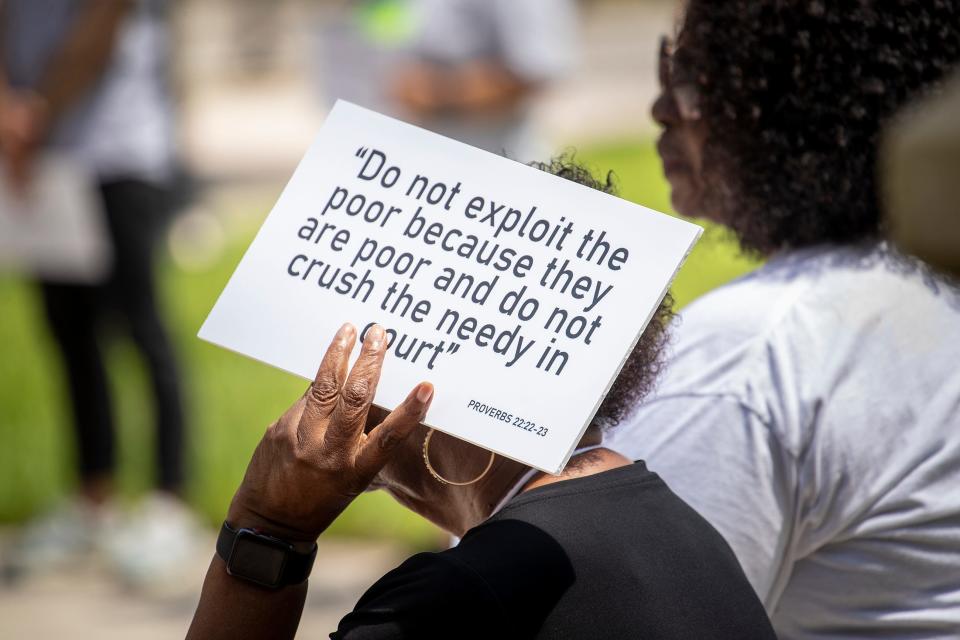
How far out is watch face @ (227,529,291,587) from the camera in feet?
5.41

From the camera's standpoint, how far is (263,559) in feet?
5.43

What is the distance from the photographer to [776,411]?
1908 millimetres

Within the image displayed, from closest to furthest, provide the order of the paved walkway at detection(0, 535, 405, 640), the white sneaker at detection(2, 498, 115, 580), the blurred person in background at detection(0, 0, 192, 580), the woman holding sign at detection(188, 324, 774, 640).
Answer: the woman holding sign at detection(188, 324, 774, 640)
the paved walkway at detection(0, 535, 405, 640)
the blurred person in background at detection(0, 0, 192, 580)
the white sneaker at detection(2, 498, 115, 580)

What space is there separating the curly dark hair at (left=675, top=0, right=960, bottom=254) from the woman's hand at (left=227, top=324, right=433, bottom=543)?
2.74 feet

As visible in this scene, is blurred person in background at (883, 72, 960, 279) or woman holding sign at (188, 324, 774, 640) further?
woman holding sign at (188, 324, 774, 640)

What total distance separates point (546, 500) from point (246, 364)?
4796 millimetres

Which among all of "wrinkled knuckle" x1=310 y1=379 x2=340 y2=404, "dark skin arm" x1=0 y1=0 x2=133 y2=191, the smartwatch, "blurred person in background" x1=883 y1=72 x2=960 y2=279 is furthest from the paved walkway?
"blurred person in background" x1=883 y1=72 x2=960 y2=279

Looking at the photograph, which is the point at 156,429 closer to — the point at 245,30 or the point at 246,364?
the point at 246,364

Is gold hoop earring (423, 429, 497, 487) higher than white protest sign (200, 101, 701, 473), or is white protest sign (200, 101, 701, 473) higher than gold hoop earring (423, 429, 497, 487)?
white protest sign (200, 101, 701, 473)

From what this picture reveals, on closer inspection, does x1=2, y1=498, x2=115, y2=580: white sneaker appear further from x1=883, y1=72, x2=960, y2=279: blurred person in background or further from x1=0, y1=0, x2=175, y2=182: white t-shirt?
x1=883, y1=72, x2=960, y2=279: blurred person in background

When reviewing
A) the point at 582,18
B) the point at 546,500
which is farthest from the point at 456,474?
the point at 582,18

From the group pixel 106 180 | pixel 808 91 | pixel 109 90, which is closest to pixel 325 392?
pixel 808 91

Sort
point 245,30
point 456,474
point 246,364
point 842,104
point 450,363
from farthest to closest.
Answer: point 245,30 < point 246,364 < point 842,104 < point 456,474 < point 450,363

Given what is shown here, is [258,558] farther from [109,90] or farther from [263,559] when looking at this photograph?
[109,90]
